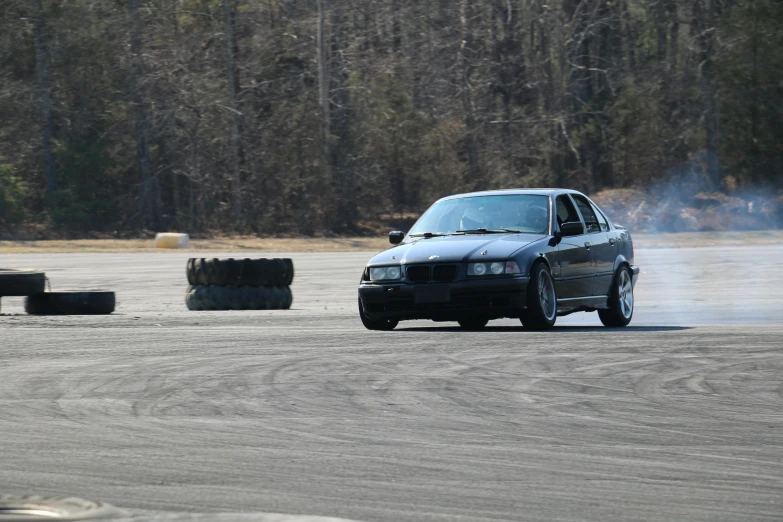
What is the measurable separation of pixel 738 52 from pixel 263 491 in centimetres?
5285

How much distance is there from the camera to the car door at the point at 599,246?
47.2 feet

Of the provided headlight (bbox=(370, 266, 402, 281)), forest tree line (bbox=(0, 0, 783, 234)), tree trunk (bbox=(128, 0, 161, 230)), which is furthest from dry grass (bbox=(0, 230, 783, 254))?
headlight (bbox=(370, 266, 402, 281))

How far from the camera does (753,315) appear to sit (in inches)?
648

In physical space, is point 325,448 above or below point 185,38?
below

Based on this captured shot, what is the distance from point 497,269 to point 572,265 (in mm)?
1258

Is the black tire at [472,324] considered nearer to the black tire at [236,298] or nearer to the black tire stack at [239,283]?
the black tire stack at [239,283]

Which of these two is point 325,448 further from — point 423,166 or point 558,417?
point 423,166

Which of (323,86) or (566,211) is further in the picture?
(323,86)

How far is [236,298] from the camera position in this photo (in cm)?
1778

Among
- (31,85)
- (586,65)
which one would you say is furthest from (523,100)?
(31,85)

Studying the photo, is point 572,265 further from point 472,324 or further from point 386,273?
point 386,273

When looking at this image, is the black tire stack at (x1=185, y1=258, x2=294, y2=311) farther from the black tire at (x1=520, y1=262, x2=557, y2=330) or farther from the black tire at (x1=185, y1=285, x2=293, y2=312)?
the black tire at (x1=520, y1=262, x2=557, y2=330)

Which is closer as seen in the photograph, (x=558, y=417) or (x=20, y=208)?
(x=558, y=417)

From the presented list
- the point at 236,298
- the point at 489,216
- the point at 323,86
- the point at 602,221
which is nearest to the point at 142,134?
the point at 323,86
